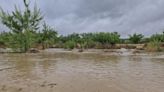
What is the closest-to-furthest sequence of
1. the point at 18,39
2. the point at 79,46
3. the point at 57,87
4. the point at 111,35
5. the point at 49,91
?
1. the point at 49,91
2. the point at 57,87
3. the point at 18,39
4. the point at 79,46
5. the point at 111,35

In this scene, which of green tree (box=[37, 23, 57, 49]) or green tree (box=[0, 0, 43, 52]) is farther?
green tree (box=[37, 23, 57, 49])

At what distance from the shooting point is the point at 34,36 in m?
27.1

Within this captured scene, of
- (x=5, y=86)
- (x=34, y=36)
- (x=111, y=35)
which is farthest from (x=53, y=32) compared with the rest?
(x=5, y=86)

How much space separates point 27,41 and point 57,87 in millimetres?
20713

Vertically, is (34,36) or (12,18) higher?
(12,18)

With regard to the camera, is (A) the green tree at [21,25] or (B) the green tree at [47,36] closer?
(A) the green tree at [21,25]

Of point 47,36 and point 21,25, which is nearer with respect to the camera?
point 21,25

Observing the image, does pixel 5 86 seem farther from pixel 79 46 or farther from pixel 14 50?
pixel 79 46

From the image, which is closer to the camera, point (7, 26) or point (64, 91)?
point (64, 91)

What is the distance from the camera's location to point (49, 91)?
5438 mm

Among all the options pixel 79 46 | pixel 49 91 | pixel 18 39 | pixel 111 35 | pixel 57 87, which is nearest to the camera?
pixel 49 91

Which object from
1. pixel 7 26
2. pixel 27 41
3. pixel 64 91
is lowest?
pixel 64 91

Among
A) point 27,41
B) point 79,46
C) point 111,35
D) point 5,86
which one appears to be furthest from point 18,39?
point 111,35

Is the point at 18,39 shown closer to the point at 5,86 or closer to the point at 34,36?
the point at 34,36
